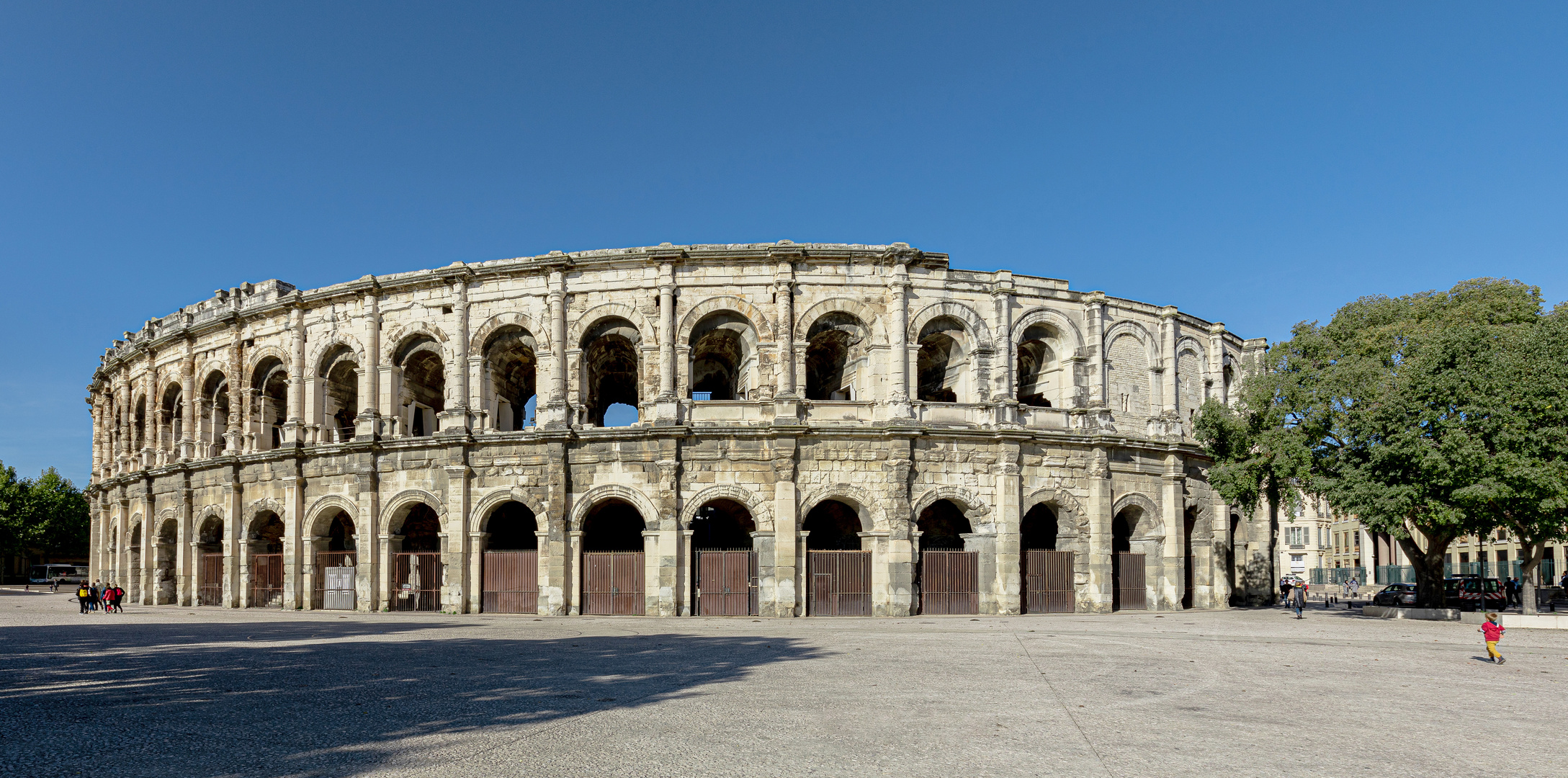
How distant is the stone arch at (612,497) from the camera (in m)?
24.4

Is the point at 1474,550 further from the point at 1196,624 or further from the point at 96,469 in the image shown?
the point at 96,469

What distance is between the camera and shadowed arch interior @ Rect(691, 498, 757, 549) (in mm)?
27766

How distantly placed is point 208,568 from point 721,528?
16.8m

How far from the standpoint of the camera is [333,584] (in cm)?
2738

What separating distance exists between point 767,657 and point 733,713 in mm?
5084

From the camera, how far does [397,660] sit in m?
14.2

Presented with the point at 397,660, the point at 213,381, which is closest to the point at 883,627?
the point at 397,660

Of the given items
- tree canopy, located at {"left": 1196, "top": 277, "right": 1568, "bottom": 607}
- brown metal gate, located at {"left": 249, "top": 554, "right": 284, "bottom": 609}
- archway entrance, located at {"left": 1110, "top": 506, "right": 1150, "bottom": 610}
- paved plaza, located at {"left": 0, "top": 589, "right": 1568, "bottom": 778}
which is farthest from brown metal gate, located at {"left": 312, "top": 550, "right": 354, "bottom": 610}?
tree canopy, located at {"left": 1196, "top": 277, "right": 1568, "bottom": 607}

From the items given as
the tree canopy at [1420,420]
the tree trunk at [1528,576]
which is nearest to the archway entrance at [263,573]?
the tree canopy at [1420,420]

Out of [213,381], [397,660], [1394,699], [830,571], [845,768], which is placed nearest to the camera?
[845,768]

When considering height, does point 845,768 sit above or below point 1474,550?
above

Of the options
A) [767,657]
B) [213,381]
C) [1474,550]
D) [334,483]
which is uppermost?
[213,381]

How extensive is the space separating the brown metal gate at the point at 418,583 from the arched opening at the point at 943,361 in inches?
559

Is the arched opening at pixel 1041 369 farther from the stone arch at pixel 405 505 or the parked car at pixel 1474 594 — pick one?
the stone arch at pixel 405 505
